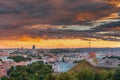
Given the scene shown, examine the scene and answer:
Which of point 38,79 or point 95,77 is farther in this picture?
point 38,79

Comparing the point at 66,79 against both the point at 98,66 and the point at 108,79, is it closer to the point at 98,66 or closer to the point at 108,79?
the point at 108,79

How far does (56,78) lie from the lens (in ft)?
53.4

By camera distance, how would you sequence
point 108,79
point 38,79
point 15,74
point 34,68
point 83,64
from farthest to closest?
point 34,68
point 15,74
point 38,79
point 83,64
point 108,79

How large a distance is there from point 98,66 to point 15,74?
10.4 metres

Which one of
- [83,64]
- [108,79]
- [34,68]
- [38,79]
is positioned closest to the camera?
[108,79]

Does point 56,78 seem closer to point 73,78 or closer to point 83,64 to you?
point 73,78

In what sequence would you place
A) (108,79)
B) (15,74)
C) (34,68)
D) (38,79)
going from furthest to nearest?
(34,68) → (15,74) → (38,79) → (108,79)

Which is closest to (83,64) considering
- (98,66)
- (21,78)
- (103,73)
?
(98,66)

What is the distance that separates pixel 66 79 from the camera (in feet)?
52.0

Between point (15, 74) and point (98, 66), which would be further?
point (15, 74)

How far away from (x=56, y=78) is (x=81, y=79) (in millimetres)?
1198

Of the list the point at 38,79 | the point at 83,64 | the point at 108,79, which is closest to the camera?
the point at 108,79

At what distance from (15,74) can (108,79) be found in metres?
15.3

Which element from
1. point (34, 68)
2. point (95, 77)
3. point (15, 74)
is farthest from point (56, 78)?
point (34, 68)
